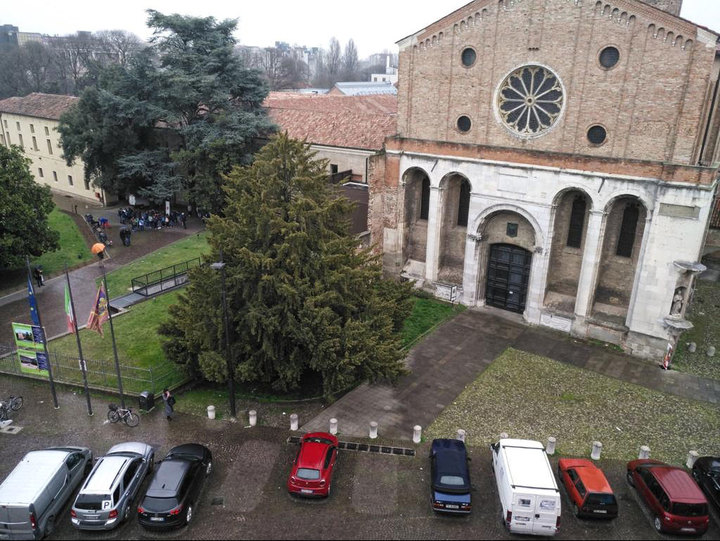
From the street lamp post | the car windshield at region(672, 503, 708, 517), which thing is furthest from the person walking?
the car windshield at region(672, 503, 708, 517)

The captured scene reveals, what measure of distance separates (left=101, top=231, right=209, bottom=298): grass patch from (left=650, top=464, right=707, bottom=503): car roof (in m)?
24.8

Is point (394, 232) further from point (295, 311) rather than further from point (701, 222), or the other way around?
point (701, 222)

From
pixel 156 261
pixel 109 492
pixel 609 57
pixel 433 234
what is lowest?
pixel 156 261

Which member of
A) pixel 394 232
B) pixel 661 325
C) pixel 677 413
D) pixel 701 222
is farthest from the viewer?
pixel 394 232

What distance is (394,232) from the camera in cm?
2944

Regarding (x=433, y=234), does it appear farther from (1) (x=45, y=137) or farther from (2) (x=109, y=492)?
(1) (x=45, y=137)

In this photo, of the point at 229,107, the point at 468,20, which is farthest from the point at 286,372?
the point at 229,107

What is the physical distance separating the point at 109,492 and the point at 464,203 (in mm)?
20582

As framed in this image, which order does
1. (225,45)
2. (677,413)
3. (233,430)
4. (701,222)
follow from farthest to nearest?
1. (225,45)
2. (701,222)
3. (677,413)
4. (233,430)

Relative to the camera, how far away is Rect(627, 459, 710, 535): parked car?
13852 millimetres

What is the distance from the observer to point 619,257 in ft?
80.3

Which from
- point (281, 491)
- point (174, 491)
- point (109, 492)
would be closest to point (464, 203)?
point (281, 491)

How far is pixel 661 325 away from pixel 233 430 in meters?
17.3

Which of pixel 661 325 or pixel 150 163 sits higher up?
pixel 150 163
